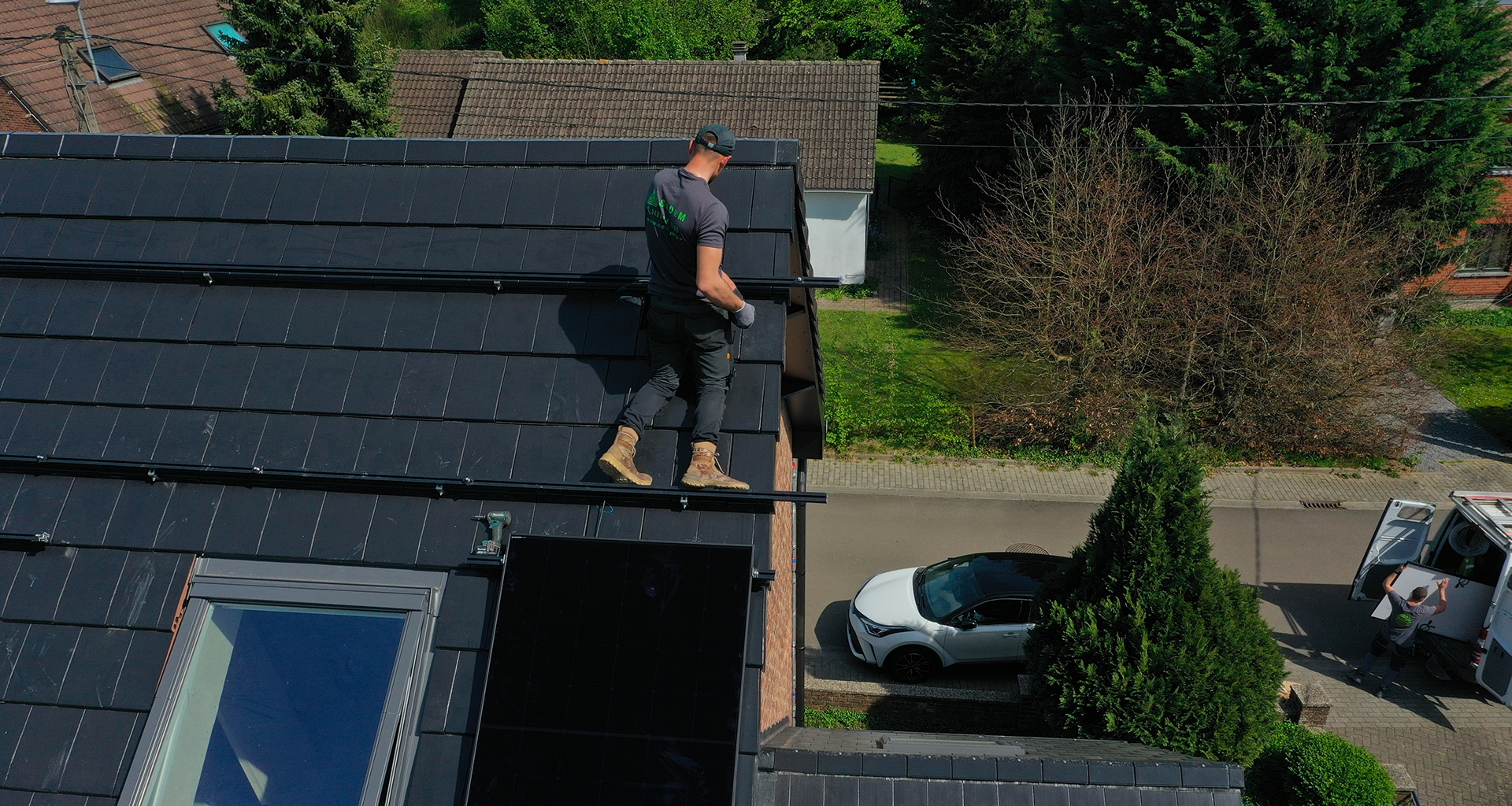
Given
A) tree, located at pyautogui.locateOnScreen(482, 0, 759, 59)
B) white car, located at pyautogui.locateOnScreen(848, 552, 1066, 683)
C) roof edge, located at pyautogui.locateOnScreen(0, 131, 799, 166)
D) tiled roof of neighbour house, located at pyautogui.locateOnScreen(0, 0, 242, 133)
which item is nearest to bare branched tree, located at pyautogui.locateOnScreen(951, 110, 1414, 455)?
white car, located at pyautogui.locateOnScreen(848, 552, 1066, 683)

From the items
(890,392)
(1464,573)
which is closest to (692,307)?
(1464,573)

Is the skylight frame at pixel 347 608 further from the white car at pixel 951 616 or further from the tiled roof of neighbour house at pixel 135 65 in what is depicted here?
the tiled roof of neighbour house at pixel 135 65

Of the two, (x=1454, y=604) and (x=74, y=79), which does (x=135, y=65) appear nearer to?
(x=74, y=79)

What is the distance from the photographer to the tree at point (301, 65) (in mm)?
21297

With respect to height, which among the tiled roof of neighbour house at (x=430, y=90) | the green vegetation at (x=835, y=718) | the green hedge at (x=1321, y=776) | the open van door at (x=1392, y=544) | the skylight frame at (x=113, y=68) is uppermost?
the tiled roof of neighbour house at (x=430, y=90)

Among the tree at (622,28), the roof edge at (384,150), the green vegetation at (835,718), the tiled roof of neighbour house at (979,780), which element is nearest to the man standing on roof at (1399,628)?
the green vegetation at (835,718)

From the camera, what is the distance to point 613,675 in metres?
3.74

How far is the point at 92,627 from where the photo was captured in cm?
405

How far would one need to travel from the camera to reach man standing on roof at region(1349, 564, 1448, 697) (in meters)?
10.4

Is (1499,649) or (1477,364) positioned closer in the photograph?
(1499,649)

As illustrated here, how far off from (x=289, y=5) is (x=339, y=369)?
2036 centimetres

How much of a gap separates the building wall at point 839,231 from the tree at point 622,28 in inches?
355

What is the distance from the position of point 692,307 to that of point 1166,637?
5.38 m

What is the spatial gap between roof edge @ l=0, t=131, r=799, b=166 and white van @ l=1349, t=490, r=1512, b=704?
10235mm
